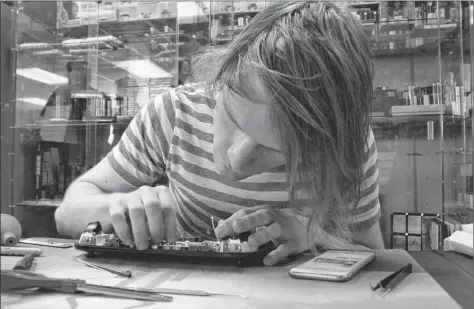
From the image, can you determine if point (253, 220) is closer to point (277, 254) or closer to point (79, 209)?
point (277, 254)

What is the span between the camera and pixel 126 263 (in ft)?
1.09

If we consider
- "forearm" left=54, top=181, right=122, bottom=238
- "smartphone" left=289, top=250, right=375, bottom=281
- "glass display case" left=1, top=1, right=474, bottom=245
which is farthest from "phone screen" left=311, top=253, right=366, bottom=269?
"forearm" left=54, top=181, right=122, bottom=238

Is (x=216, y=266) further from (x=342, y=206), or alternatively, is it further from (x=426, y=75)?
(x=426, y=75)

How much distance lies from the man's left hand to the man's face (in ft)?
0.18

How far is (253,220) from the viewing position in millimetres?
393

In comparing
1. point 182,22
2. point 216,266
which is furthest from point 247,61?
point 182,22

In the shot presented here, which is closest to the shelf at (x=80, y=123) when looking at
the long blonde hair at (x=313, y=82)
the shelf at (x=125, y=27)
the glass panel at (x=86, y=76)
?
the glass panel at (x=86, y=76)

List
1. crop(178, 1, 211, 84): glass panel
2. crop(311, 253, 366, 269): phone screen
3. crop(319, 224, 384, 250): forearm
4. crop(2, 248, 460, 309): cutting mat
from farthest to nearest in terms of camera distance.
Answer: crop(178, 1, 211, 84): glass panel, crop(319, 224, 384, 250): forearm, crop(311, 253, 366, 269): phone screen, crop(2, 248, 460, 309): cutting mat

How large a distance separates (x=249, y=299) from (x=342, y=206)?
0.19 meters

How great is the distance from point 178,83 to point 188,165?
122 millimetres

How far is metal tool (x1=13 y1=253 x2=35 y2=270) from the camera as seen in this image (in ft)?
0.83

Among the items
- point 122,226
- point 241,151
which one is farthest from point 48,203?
point 241,151

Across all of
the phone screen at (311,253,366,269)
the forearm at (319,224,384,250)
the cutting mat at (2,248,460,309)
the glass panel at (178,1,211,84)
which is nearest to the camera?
the cutting mat at (2,248,460,309)

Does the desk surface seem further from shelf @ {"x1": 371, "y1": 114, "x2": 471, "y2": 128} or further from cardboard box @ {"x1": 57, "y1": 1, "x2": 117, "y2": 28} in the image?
cardboard box @ {"x1": 57, "y1": 1, "x2": 117, "y2": 28}
